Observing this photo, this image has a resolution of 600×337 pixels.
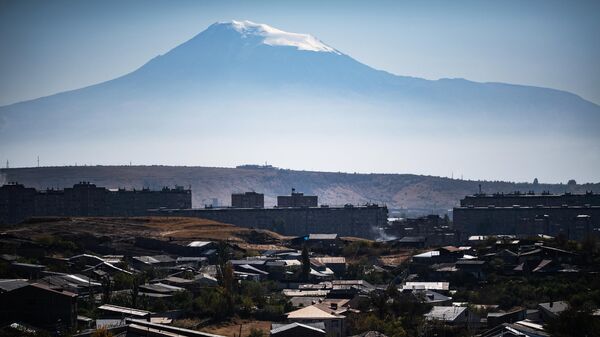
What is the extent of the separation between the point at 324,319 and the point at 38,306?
39.4 feet

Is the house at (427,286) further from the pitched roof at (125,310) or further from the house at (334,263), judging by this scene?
the pitched roof at (125,310)

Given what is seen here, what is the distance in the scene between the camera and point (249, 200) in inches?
6127

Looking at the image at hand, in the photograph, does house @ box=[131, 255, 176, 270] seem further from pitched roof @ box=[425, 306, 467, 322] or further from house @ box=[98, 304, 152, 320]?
pitched roof @ box=[425, 306, 467, 322]

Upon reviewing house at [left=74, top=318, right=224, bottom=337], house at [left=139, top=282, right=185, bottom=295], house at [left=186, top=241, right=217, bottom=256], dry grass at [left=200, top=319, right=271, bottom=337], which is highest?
house at [left=186, top=241, right=217, bottom=256]

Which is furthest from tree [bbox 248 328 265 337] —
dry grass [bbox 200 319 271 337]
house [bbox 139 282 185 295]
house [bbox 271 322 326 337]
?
house [bbox 139 282 185 295]

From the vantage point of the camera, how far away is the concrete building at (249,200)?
508ft

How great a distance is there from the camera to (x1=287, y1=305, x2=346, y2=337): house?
52.9 m

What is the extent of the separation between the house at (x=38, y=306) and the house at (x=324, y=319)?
10095mm

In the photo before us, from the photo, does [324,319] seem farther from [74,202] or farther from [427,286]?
[74,202]

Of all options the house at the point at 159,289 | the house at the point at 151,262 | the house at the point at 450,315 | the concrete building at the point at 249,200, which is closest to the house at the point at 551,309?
the house at the point at 450,315

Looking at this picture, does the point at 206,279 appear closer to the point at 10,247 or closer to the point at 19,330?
the point at 10,247

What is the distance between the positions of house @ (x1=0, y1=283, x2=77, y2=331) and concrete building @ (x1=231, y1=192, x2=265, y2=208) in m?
104

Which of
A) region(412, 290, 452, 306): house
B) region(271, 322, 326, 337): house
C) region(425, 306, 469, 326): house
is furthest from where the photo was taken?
region(412, 290, 452, 306): house

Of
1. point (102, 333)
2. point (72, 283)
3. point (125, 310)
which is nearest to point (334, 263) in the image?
point (72, 283)
